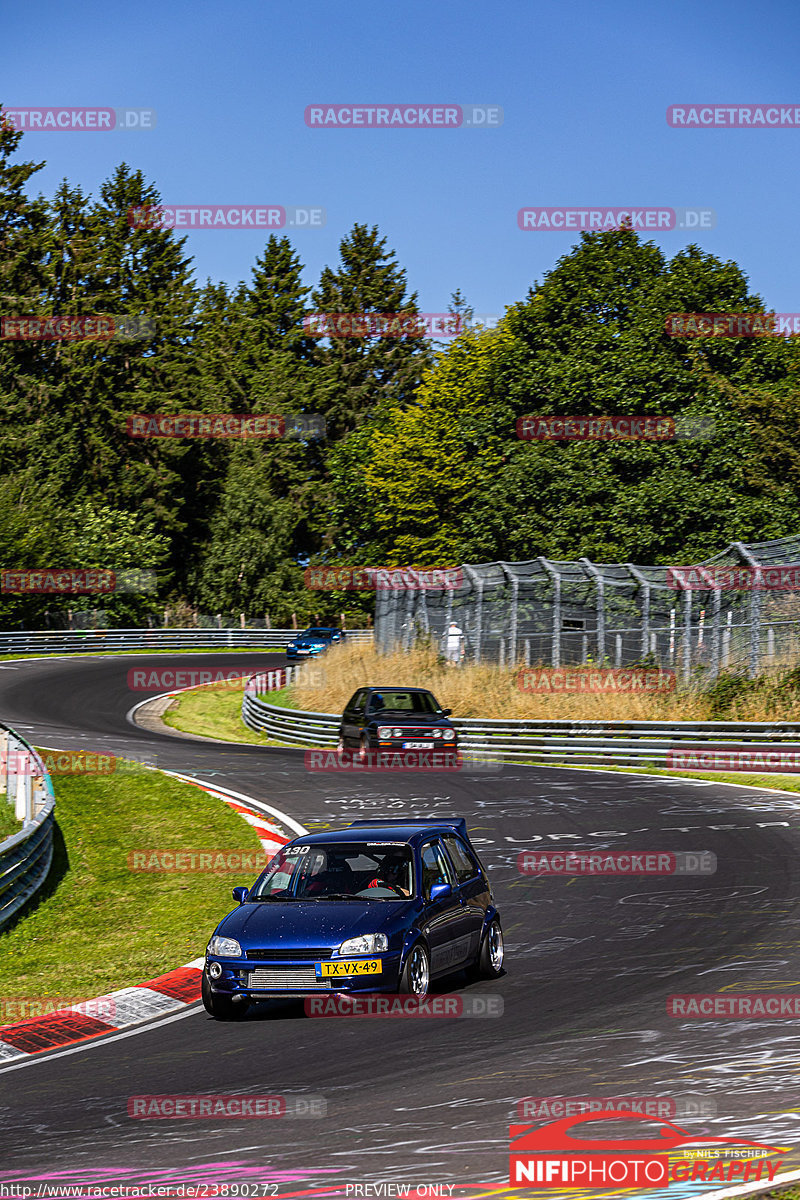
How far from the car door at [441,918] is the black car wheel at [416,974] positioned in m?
0.11

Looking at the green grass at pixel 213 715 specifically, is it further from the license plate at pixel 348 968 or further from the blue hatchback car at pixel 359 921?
the license plate at pixel 348 968

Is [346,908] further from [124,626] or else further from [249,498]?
[249,498]

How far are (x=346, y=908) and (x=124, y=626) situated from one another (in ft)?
224

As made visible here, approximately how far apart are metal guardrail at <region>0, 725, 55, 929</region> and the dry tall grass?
13669mm

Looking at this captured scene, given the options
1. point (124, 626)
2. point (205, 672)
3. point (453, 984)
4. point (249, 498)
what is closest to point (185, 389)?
point (249, 498)

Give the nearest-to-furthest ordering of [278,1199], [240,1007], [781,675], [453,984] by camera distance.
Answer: [278,1199], [240,1007], [453,984], [781,675]

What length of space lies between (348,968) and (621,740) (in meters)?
20.6

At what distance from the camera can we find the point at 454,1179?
21.0ft

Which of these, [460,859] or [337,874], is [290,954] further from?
[460,859]

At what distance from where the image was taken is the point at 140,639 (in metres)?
69.6

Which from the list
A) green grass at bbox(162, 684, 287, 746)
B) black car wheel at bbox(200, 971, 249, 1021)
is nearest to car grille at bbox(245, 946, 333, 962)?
black car wheel at bbox(200, 971, 249, 1021)

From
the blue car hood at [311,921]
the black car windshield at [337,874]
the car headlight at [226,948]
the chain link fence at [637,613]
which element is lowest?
the car headlight at [226,948]

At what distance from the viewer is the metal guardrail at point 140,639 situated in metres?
64.0

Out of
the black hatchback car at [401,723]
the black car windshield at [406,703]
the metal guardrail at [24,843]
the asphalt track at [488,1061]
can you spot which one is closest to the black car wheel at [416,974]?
the asphalt track at [488,1061]
